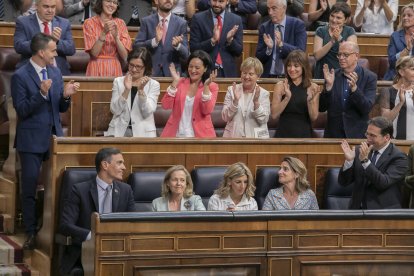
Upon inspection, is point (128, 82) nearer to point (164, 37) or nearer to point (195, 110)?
point (195, 110)

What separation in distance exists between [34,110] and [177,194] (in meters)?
0.94

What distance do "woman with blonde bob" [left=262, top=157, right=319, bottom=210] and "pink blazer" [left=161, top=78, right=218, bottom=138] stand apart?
70 centimetres

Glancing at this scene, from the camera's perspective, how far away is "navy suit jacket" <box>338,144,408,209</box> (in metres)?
5.40

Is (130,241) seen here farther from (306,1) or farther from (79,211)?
(306,1)

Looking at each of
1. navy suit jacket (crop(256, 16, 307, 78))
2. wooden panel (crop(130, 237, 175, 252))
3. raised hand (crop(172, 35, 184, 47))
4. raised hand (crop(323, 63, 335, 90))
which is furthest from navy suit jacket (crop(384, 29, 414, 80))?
wooden panel (crop(130, 237, 175, 252))

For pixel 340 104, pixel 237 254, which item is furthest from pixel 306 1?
pixel 237 254

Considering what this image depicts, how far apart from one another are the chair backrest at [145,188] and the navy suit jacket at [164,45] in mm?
1553

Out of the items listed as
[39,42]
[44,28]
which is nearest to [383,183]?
[39,42]

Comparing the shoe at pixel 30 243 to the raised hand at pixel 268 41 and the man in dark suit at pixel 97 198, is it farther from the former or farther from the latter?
the raised hand at pixel 268 41

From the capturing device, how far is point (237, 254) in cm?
441

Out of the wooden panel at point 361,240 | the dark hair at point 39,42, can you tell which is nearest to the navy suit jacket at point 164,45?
the dark hair at point 39,42

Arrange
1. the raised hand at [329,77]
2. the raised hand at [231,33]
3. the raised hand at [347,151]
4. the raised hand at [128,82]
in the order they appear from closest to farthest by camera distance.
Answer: the raised hand at [347,151] < the raised hand at [128,82] < the raised hand at [329,77] < the raised hand at [231,33]

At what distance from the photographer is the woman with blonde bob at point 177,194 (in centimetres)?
511

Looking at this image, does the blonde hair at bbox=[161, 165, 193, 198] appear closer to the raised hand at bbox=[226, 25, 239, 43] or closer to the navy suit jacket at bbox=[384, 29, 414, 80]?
the raised hand at bbox=[226, 25, 239, 43]
